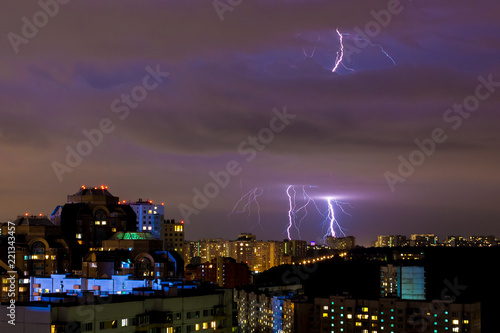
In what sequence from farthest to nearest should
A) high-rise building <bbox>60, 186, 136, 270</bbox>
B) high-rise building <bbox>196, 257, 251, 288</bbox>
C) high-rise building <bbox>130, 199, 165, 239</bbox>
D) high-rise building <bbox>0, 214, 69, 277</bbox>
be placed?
high-rise building <bbox>196, 257, 251, 288</bbox>, high-rise building <bbox>130, 199, 165, 239</bbox>, high-rise building <bbox>60, 186, 136, 270</bbox>, high-rise building <bbox>0, 214, 69, 277</bbox>

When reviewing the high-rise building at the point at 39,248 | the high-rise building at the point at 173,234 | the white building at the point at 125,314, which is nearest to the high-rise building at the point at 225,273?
the high-rise building at the point at 173,234

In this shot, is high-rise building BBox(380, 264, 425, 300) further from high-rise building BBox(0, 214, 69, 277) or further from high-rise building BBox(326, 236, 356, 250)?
high-rise building BBox(326, 236, 356, 250)

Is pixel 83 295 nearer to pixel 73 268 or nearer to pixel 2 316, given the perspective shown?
pixel 2 316

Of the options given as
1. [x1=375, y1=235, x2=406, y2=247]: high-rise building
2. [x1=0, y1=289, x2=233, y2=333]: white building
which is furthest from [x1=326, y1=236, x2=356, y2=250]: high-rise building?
[x1=0, y1=289, x2=233, y2=333]: white building

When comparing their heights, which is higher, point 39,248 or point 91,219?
point 91,219

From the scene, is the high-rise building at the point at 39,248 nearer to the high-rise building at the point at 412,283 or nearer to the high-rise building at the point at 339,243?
the high-rise building at the point at 412,283

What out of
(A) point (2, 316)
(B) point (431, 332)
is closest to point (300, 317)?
(B) point (431, 332)

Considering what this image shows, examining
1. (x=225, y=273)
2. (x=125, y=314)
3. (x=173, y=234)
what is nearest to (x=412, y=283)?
(x=225, y=273)

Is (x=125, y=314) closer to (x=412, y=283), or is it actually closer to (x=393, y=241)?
(x=412, y=283)

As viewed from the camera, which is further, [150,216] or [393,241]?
[393,241]

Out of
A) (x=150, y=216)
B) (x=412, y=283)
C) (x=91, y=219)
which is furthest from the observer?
(x=150, y=216)
